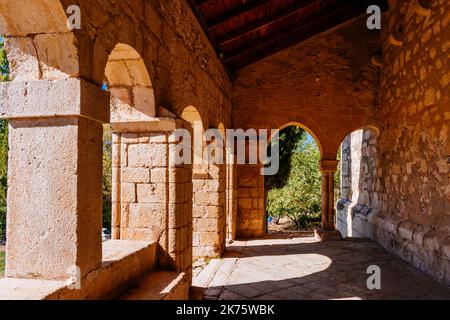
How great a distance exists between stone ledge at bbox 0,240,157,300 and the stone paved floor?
1059 mm

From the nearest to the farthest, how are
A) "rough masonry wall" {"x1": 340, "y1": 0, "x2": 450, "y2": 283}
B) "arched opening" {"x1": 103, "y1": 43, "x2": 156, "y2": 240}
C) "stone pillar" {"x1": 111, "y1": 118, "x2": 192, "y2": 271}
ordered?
"arched opening" {"x1": 103, "y1": 43, "x2": 156, "y2": 240} → "stone pillar" {"x1": 111, "y1": 118, "x2": 192, "y2": 271} → "rough masonry wall" {"x1": 340, "y1": 0, "x2": 450, "y2": 283}

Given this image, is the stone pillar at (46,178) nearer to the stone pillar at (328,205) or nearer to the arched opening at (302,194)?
the stone pillar at (328,205)

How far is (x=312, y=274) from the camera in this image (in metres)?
4.38

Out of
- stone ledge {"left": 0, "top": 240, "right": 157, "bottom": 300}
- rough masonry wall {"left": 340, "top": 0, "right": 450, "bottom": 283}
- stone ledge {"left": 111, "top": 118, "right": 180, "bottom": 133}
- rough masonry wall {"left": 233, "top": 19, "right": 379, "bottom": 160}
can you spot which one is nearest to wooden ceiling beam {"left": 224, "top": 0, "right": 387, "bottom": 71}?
rough masonry wall {"left": 233, "top": 19, "right": 379, "bottom": 160}

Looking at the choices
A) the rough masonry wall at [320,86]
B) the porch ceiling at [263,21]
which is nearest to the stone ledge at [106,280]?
the porch ceiling at [263,21]

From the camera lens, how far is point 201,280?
4.20 m

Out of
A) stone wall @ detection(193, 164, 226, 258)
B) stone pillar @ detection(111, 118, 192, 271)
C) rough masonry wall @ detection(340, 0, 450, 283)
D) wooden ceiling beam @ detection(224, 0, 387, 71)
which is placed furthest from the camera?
wooden ceiling beam @ detection(224, 0, 387, 71)

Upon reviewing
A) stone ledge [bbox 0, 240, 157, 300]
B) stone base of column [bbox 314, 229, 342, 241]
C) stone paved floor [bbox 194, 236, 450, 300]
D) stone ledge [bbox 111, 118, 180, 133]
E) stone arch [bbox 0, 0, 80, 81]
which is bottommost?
stone paved floor [bbox 194, 236, 450, 300]

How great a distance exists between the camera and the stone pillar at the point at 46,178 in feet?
6.12

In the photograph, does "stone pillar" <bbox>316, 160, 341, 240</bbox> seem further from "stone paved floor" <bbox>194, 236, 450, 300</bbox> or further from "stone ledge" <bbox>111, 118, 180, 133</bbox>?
"stone ledge" <bbox>111, 118, 180, 133</bbox>

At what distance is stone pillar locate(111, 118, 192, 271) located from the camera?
10.4 ft

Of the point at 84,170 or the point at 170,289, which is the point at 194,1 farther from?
the point at 170,289

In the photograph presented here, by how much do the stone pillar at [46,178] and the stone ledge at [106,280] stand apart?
0.27 ft

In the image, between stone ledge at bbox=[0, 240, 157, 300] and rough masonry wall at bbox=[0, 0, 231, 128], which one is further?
rough masonry wall at bbox=[0, 0, 231, 128]
